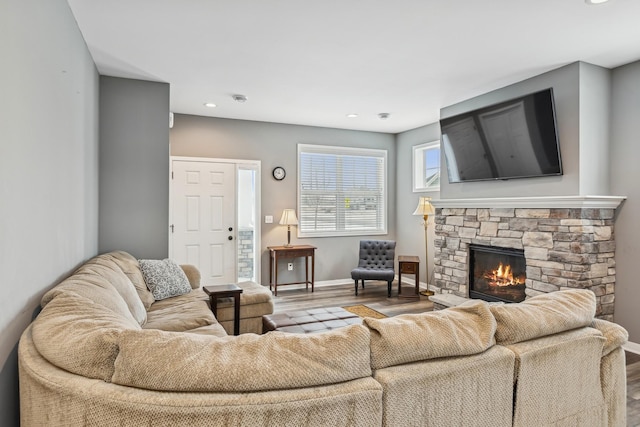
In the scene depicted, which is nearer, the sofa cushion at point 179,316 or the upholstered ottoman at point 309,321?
the sofa cushion at point 179,316

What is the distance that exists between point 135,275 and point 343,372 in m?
2.67

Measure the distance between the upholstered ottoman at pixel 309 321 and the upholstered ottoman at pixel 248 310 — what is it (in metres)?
0.48

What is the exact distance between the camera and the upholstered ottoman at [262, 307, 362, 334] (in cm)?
277

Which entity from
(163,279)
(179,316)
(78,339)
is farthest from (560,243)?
(78,339)

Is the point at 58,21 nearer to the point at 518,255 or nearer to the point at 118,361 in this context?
the point at 118,361

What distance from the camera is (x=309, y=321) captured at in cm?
294

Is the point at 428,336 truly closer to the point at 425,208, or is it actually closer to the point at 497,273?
the point at 497,273

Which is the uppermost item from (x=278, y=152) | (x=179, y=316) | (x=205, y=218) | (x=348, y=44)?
(x=348, y=44)

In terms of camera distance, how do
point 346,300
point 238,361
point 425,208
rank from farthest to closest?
point 425,208
point 346,300
point 238,361

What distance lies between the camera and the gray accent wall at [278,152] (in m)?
5.45

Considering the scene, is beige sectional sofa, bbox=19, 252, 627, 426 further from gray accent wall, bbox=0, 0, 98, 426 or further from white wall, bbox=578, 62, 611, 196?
white wall, bbox=578, 62, 611, 196

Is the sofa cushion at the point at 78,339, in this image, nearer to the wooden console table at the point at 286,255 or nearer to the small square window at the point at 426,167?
the wooden console table at the point at 286,255

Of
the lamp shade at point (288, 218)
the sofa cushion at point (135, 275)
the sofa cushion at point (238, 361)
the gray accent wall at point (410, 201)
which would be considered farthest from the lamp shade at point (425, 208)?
the sofa cushion at point (238, 361)

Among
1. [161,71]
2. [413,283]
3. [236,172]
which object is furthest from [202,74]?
[413,283]
